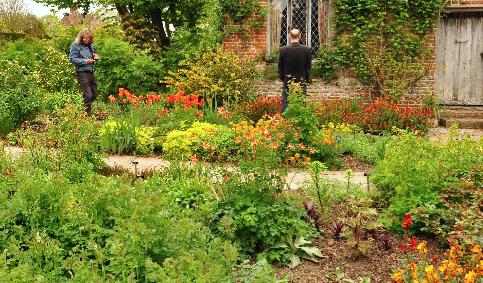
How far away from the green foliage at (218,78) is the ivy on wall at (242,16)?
0.87 m

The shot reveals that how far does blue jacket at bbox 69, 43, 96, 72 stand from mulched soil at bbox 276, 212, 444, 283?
26.1ft

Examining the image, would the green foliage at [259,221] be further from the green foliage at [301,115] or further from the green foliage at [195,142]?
the green foliage at [195,142]

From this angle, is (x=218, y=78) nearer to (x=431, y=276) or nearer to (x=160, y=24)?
(x=160, y=24)

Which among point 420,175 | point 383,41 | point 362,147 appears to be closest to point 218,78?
point 383,41

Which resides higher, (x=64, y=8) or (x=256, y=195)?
(x=64, y=8)

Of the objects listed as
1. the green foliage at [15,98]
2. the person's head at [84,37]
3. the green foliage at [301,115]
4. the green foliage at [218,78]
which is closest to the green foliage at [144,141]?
the green foliage at [301,115]

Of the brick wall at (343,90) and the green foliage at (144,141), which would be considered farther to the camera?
the brick wall at (343,90)

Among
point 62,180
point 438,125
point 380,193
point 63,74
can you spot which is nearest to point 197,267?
point 62,180

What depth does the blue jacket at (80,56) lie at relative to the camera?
494 inches

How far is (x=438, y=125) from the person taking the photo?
14953 millimetres

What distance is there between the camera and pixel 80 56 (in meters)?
12.6

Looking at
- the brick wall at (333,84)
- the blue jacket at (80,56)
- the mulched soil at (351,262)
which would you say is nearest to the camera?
the mulched soil at (351,262)

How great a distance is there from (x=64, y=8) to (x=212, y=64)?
6169 millimetres

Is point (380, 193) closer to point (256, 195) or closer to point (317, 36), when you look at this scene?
point (256, 195)
